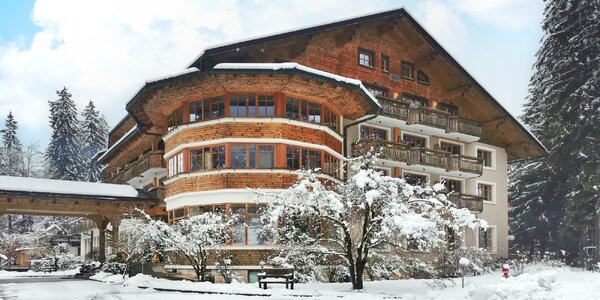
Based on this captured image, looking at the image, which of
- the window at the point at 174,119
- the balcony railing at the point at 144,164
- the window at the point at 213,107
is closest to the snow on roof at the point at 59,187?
the balcony railing at the point at 144,164

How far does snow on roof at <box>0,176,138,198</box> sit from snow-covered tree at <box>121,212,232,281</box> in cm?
865

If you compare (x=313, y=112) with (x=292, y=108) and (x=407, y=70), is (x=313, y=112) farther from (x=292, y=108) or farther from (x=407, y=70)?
(x=407, y=70)

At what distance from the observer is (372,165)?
23516 mm

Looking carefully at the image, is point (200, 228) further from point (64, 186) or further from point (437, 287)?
point (64, 186)

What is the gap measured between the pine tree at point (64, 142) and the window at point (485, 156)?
171 feet

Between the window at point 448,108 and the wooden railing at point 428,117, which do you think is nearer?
the wooden railing at point 428,117

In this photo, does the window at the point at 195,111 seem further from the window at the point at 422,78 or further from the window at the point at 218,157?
the window at the point at 422,78

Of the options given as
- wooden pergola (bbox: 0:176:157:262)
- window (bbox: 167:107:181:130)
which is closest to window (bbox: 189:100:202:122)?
window (bbox: 167:107:181:130)

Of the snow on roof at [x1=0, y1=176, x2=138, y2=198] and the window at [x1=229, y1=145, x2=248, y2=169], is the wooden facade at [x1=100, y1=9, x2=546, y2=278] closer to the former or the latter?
the window at [x1=229, y1=145, x2=248, y2=169]

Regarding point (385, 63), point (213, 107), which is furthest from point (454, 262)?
point (213, 107)

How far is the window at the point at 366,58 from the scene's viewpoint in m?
36.0

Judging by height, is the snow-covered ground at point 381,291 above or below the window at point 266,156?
below

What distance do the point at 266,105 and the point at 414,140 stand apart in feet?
44.7

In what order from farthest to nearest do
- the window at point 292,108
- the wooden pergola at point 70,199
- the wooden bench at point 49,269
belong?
1. the wooden bench at point 49,269
2. the wooden pergola at point 70,199
3. the window at point 292,108
